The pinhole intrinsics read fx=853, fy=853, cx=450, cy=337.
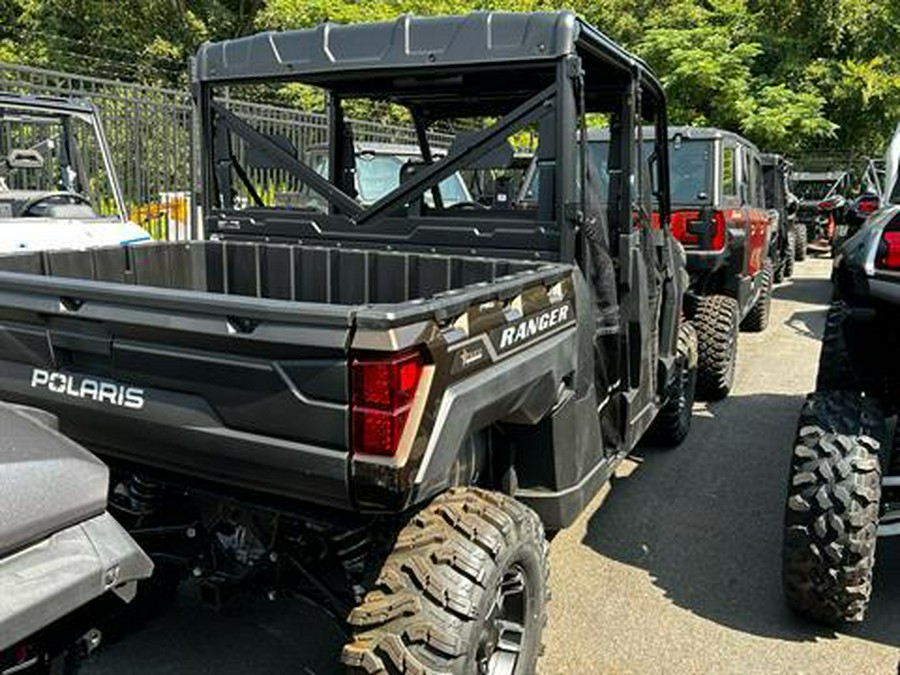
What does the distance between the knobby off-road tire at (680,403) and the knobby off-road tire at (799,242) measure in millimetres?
12154

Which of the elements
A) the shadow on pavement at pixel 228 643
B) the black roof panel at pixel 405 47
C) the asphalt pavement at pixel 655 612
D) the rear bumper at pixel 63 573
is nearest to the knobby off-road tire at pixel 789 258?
the asphalt pavement at pixel 655 612

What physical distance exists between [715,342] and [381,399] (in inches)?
190

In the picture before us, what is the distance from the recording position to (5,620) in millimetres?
1409

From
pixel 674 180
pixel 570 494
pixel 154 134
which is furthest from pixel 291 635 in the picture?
pixel 154 134

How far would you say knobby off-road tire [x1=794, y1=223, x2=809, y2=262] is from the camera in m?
16.6

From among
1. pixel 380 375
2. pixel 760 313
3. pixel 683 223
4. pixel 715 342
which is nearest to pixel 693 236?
pixel 683 223

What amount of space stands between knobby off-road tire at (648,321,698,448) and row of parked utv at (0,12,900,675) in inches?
24.6

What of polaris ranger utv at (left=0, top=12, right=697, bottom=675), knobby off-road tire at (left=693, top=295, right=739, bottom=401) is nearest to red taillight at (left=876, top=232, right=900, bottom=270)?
polaris ranger utv at (left=0, top=12, right=697, bottom=675)

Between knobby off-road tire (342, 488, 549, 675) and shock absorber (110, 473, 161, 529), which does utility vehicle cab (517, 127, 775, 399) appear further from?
shock absorber (110, 473, 161, 529)

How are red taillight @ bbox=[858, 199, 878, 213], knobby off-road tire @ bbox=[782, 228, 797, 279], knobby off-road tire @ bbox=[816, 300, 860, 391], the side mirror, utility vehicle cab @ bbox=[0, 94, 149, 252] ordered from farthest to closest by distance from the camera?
knobby off-road tire @ bbox=[782, 228, 797, 279], the side mirror, utility vehicle cab @ bbox=[0, 94, 149, 252], red taillight @ bbox=[858, 199, 878, 213], knobby off-road tire @ bbox=[816, 300, 860, 391]

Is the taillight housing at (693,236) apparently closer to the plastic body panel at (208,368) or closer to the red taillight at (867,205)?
the red taillight at (867,205)

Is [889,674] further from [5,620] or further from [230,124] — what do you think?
[230,124]

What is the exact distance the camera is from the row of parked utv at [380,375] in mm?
2055

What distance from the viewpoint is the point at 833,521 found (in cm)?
323
